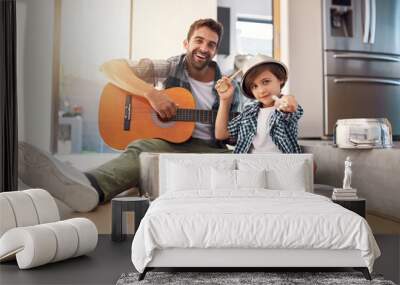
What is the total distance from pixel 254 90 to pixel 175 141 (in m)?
0.92

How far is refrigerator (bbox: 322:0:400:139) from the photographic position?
5.09 meters

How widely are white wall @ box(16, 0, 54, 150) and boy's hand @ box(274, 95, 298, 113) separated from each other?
2219 mm

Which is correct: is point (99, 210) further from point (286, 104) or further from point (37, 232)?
point (286, 104)

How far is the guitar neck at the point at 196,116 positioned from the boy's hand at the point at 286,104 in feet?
2.10

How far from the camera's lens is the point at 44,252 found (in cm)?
316

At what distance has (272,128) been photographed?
15.3 ft

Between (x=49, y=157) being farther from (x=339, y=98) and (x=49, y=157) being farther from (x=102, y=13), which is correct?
(x=339, y=98)

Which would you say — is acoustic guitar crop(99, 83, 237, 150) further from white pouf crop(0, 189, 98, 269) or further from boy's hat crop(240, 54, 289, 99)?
white pouf crop(0, 189, 98, 269)

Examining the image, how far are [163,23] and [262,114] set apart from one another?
4.41 ft

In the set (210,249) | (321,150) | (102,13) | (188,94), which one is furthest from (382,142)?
(102,13)

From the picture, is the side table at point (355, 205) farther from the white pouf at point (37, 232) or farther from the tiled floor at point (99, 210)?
the white pouf at point (37, 232)

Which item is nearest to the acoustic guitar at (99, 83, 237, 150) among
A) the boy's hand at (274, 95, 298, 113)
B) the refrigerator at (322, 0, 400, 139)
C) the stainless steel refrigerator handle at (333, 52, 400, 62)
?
the boy's hand at (274, 95, 298, 113)

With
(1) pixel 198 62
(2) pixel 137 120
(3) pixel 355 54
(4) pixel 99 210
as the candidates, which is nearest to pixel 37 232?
(4) pixel 99 210

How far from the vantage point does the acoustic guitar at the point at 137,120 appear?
4.89 metres
